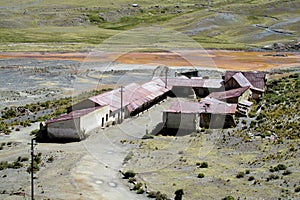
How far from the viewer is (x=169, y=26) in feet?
579

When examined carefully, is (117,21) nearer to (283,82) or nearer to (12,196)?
(283,82)

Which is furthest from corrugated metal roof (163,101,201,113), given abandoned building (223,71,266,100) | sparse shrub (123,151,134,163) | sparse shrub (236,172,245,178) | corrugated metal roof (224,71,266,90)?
corrugated metal roof (224,71,266,90)

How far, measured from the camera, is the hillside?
136 metres

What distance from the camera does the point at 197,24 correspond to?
168m

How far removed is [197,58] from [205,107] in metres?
66.0

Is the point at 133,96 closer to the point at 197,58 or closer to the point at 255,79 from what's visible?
the point at 255,79

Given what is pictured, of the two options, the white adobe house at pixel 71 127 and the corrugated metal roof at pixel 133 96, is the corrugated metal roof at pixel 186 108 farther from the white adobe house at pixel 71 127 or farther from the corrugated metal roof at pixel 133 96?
the white adobe house at pixel 71 127

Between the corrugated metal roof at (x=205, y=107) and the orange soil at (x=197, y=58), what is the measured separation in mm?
47248

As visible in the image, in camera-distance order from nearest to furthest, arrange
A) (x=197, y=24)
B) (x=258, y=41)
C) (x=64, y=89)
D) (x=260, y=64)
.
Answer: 1. (x=64, y=89)
2. (x=260, y=64)
3. (x=258, y=41)
4. (x=197, y=24)

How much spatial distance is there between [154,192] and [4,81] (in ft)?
169

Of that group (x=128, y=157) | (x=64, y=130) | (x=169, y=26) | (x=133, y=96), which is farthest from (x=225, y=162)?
(x=169, y=26)

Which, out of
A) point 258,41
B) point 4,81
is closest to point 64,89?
point 4,81

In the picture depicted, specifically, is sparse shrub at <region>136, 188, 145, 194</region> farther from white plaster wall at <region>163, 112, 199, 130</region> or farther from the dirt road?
white plaster wall at <region>163, 112, 199, 130</region>

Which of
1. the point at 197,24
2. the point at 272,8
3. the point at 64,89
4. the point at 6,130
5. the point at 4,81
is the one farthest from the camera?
the point at 272,8
